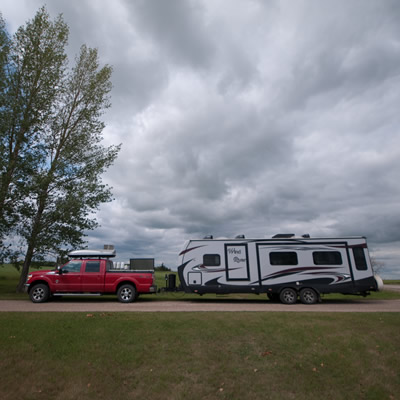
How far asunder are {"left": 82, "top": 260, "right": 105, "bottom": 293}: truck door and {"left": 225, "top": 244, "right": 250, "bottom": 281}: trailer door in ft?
21.0

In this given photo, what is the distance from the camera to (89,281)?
13711 millimetres

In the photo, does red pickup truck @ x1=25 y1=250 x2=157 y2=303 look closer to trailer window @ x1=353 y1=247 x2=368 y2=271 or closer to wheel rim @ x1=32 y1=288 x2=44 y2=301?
wheel rim @ x1=32 y1=288 x2=44 y2=301

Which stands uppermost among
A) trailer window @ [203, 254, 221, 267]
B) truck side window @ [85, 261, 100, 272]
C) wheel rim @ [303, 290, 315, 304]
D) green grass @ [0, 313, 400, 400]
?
trailer window @ [203, 254, 221, 267]

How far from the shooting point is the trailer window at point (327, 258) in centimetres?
1439

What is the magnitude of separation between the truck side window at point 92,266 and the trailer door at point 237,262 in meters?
6.59

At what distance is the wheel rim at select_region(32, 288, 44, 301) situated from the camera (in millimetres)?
13406

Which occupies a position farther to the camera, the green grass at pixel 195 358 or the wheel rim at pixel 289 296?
the wheel rim at pixel 289 296

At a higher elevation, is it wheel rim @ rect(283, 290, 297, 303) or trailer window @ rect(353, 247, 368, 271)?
trailer window @ rect(353, 247, 368, 271)

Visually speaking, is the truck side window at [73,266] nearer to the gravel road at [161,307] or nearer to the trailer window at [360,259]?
the gravel road at [161,307]

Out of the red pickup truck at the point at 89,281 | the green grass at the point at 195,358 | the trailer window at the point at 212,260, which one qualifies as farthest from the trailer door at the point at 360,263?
the red pickup truck at the point at 89,281

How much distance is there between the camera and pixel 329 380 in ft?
18.8

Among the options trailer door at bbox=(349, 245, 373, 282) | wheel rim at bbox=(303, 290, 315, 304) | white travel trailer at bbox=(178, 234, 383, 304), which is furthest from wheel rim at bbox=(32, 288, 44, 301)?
trailer door at bbox=(349, 245, 373, 282)

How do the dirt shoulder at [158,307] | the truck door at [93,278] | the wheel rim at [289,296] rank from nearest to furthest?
1. the dirt shoulder at [158,307]
2. the truck door at [93,278]
3. the wheel rim at [289,296]

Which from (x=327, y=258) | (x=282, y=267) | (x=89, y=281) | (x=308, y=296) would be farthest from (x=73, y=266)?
(x=327, y=258)
